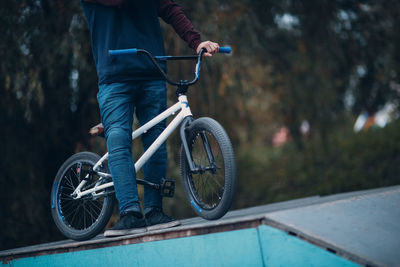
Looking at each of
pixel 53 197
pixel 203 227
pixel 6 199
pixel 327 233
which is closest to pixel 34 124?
pixel 6 199

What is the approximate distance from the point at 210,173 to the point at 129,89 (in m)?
0.68

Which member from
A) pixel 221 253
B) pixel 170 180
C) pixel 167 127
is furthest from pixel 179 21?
pixel 221 253

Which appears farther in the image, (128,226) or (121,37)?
(121,37)

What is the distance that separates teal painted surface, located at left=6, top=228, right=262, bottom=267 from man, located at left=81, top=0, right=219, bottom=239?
15 cm

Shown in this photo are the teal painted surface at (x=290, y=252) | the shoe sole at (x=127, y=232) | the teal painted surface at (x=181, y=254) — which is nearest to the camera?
the teal painted surface at (x=290, y=252)

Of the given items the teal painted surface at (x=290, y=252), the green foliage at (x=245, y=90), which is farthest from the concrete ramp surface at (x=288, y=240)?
the green foliage at (x=245, y=90)

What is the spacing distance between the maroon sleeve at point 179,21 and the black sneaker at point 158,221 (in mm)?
1024

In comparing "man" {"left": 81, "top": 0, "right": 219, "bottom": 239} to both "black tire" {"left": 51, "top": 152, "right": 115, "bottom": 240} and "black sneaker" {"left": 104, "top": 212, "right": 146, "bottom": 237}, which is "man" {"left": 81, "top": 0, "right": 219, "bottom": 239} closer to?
"black sneaker" {"left": 104, "top": 212, "right": 146, "bottom": 237}

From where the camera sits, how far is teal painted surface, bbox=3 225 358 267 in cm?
169

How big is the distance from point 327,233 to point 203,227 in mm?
552

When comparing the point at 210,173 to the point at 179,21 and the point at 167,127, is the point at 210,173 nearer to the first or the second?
the point at 167,127

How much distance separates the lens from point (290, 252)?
1722mm

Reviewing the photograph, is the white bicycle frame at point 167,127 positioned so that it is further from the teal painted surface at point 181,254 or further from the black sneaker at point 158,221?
the teal painted surface at point 181,254

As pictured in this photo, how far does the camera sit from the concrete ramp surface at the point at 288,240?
1.65m
